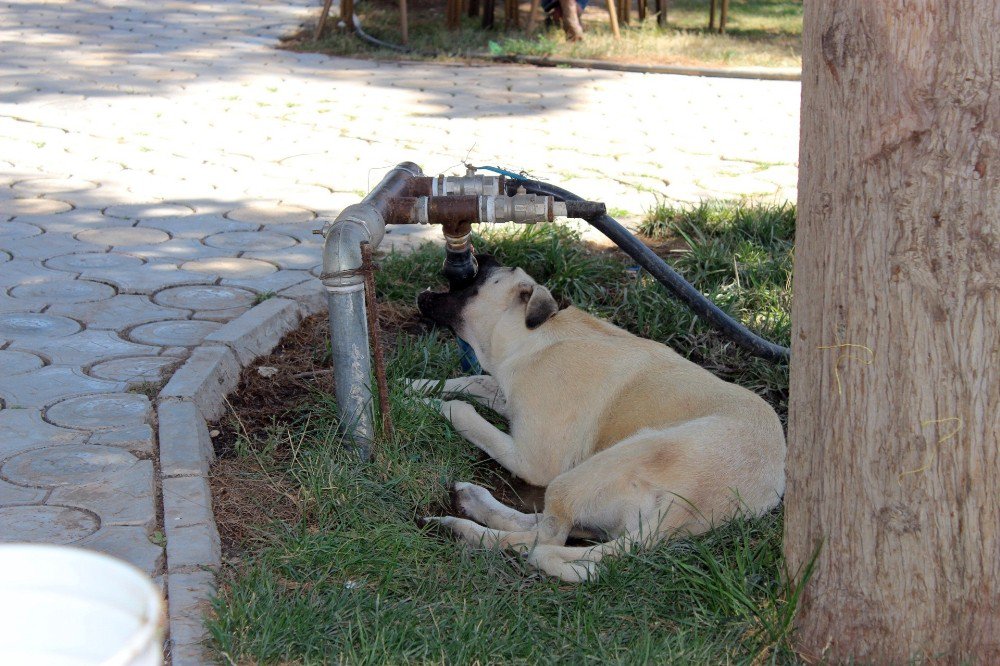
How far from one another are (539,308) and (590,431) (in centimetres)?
54

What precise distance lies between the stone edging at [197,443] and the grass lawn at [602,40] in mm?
7722

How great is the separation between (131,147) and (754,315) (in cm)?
501

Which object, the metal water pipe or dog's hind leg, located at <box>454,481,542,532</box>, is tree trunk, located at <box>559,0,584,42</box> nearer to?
the metal water pipe

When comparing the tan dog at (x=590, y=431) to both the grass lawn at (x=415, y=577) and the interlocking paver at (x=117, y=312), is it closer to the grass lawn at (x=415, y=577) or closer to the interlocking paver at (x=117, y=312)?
the grass lawn at (x=415, y=577)

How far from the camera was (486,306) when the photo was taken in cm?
427

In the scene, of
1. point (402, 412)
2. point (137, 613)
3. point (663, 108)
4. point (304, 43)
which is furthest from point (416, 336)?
point (304, 43)

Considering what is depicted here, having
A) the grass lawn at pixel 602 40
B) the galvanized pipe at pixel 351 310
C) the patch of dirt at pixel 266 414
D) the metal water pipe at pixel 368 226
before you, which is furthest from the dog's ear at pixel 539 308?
the grass lawn at pixel 602 40

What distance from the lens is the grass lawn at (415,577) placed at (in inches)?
107

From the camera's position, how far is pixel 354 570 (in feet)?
10.2

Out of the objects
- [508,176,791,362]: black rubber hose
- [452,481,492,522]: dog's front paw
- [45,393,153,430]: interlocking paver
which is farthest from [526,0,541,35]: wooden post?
[452,481,492,522]: dog's front paw

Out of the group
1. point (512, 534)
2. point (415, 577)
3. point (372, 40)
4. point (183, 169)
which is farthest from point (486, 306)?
point (372, 40)

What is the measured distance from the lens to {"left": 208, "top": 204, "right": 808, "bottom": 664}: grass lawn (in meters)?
2.71

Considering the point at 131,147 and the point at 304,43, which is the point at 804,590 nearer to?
the point at 131,147

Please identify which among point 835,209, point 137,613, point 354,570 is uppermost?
point 835,209
